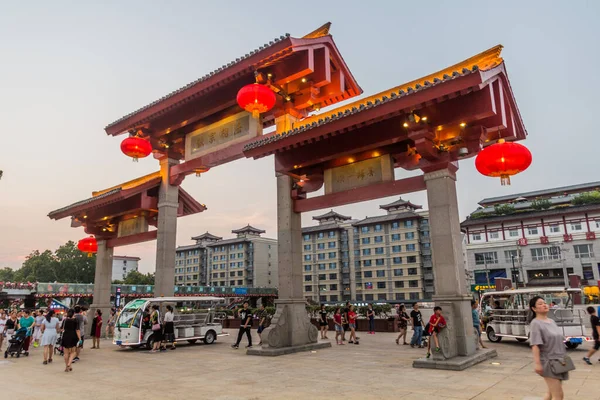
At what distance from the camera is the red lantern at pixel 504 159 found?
930 centimetres

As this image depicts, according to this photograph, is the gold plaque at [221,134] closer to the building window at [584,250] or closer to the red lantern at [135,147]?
the red lantern at [135,147]

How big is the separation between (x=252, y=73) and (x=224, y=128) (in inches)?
109

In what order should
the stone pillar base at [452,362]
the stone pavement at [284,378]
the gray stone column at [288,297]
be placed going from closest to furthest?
the stone pavement at [284,378], the stone pillar base at [452,362], the gray stone column at [288,297]

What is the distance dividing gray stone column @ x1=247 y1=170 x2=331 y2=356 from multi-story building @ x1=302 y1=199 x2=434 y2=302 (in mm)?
59989

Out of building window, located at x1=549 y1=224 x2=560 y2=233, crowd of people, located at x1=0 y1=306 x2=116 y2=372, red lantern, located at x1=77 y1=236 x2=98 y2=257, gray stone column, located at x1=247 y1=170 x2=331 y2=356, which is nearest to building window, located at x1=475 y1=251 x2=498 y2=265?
building window, located at x1=549 y1=224 x2=560 y2=233

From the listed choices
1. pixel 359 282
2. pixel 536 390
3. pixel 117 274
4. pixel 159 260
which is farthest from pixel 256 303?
pixel 536 390

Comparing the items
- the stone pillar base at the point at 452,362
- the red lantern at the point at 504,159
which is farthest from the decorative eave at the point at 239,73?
the stone pillar base at the point at 452,362

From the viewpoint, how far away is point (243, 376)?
31.1ft

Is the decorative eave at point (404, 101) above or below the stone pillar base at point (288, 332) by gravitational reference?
above

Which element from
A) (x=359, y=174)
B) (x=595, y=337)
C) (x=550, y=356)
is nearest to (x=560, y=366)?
(x=550, y=356)

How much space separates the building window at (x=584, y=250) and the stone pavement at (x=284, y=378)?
46824 millimetres

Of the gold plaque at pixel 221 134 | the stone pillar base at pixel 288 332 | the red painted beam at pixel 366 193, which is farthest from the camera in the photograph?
the gold plaque at pixel 221 134

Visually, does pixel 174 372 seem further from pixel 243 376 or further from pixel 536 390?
pixel 536 390

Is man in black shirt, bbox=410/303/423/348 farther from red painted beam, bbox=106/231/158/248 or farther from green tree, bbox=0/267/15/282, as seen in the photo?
green tree, bbox=0/267/15/282
